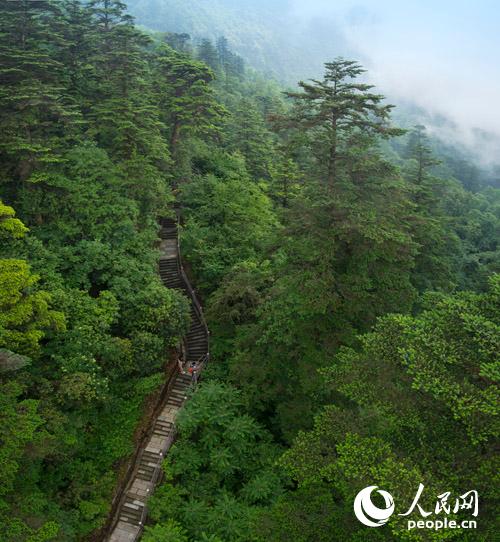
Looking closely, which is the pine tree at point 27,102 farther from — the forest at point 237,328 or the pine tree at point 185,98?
the pine tree at point 185,98

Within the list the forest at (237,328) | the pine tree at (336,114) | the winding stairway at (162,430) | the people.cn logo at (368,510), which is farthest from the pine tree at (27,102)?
the people.cn logo at (368,510)

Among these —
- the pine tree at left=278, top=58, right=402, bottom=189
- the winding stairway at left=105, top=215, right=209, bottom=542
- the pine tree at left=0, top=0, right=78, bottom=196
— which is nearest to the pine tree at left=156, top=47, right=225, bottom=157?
the pine tree at left=0, top=0, right=78, bottom=196

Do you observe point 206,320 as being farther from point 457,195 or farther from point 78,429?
point 457,195

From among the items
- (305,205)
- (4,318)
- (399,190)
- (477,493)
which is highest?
(399,190)

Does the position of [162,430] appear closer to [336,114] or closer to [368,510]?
[368,510]

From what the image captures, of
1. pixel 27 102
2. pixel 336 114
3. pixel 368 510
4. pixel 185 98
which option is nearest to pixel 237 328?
pixel 336 114

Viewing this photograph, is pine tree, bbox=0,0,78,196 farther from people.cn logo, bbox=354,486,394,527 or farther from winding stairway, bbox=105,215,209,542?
people.cn logo, bbox=354,486,394,527

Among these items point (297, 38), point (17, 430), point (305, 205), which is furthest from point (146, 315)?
point (297, 38)
